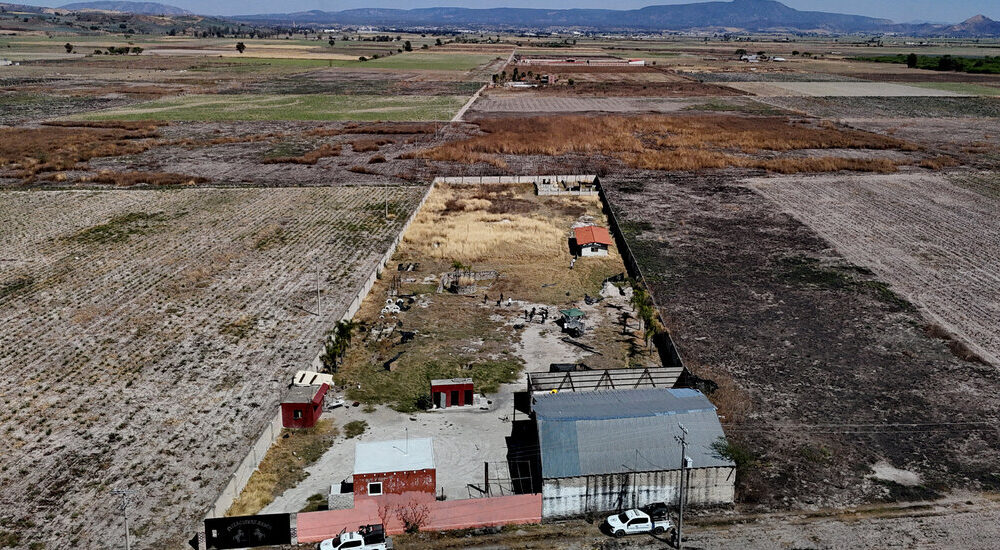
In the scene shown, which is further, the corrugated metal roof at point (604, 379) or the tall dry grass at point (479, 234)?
the tall dry grass at point (479, 234)

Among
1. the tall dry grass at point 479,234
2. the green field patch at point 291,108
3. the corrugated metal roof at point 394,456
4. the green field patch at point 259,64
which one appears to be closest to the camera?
the corrugated metal roof at point 394,456

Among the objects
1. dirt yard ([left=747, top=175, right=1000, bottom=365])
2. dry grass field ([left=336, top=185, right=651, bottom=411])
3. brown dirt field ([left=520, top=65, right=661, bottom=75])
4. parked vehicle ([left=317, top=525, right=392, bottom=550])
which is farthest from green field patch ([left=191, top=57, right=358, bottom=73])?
parked vehicle ([left=317, top=525, right=392, bottom=550])

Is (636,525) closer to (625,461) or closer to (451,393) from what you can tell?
(625,461)

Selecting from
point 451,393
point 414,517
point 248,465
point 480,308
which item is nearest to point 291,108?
point 480,308

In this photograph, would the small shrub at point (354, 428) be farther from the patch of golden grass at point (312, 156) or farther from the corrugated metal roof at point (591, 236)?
the patch of golden grass at point (312, 156)

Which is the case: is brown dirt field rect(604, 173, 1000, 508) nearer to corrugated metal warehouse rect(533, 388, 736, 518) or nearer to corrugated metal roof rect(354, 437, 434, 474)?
corrugated metal warehouse rect(533, 388, 736, 518)

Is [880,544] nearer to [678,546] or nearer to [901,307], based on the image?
[678,546]

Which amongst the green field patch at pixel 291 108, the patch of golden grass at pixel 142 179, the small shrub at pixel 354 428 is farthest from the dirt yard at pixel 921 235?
the green field patch at pixel 291 108
